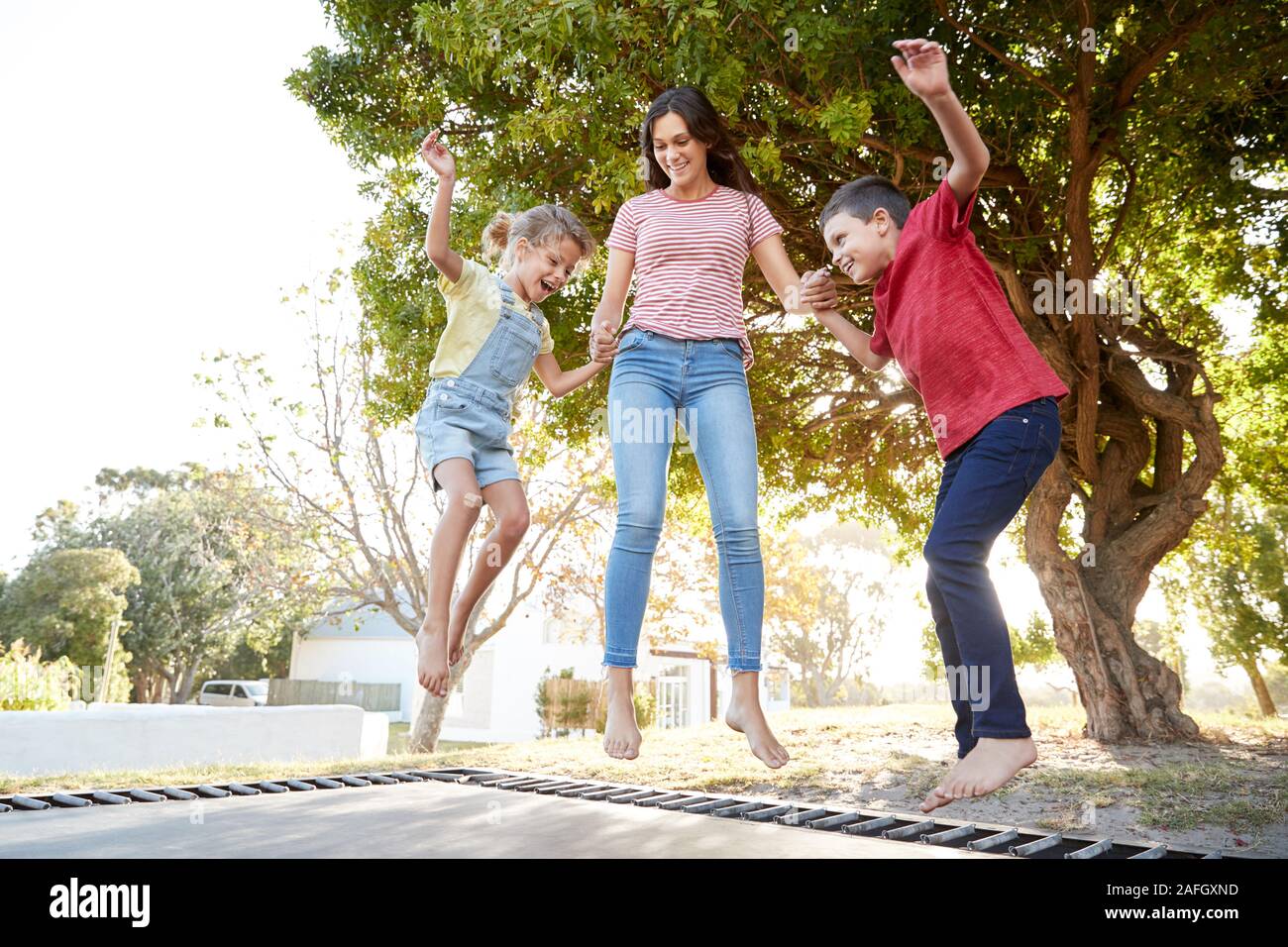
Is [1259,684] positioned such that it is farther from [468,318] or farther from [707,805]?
[468,318]

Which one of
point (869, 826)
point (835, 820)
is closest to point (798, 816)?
point (835, 820)

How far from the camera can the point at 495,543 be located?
3688mm

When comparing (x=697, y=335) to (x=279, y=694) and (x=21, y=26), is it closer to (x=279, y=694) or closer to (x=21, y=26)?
(x=21, y=26)

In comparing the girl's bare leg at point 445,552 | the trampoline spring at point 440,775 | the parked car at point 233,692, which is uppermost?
the girl's bare leg at point 445,552

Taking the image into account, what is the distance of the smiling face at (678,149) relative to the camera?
11.2 ft

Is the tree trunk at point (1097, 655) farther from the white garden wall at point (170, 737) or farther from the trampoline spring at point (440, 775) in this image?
the white garden wall at point (170, 737)

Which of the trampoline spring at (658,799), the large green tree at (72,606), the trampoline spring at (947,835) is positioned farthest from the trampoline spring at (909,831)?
the large green tree at (72,606)

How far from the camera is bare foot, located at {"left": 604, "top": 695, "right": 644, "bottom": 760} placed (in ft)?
9.63

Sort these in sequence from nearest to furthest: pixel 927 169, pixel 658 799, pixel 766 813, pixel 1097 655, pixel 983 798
→ pixel 766 813 < pixel 658 799 < pixel 983 798 < pixel 927 169 < pixel 1097 655

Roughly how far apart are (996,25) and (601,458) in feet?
30.3

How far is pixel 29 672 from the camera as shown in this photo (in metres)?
11.7

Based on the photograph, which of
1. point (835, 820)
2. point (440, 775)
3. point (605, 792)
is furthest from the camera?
point (440, 775)

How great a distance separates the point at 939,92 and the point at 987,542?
47.6 inches

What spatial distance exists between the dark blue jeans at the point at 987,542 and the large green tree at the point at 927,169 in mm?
2842
